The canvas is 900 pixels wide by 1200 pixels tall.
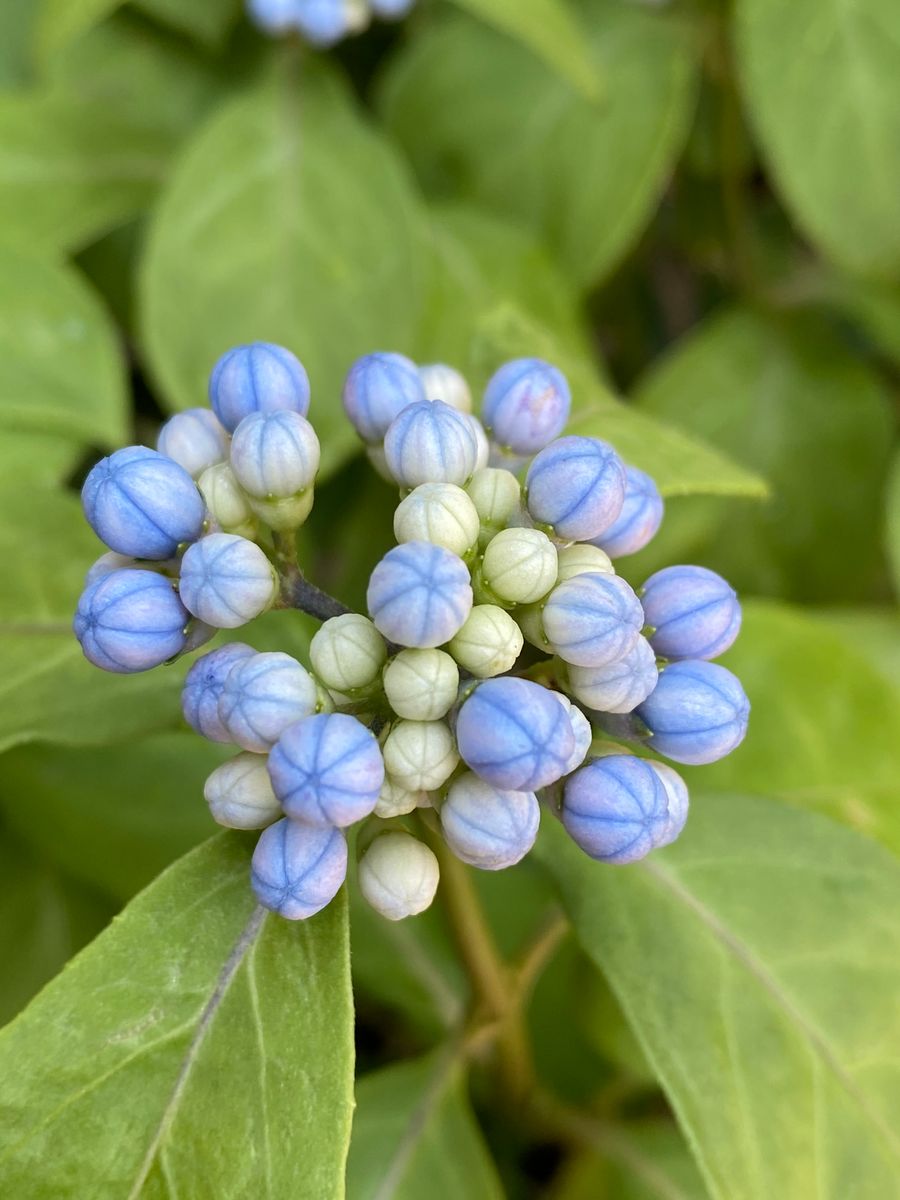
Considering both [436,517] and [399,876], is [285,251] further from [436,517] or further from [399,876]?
[399,876]

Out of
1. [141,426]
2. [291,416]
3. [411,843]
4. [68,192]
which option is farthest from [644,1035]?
[68,192]

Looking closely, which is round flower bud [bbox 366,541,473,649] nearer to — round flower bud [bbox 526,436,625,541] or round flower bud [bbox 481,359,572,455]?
round flower bud [bbox 526,436,625,541]

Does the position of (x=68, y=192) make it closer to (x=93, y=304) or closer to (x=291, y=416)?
(x=93, y=304)

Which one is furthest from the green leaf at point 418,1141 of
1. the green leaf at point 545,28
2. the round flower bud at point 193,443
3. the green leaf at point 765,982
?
the green leaf at point 545,28

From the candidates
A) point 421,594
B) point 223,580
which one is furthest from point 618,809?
point 223,580

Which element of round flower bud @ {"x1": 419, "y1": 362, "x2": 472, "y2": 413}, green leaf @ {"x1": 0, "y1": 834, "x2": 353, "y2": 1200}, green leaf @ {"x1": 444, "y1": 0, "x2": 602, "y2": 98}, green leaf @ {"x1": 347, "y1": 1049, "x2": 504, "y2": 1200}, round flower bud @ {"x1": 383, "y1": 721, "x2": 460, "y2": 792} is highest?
green leaf @ {"x1": 444, "y1": 0, "x2": 602, "y2": 98}

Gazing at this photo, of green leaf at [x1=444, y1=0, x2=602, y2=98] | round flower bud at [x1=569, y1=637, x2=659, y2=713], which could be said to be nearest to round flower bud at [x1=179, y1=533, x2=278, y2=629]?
round flower bud at [x1=569, y1=637, x2=659, y2=713]

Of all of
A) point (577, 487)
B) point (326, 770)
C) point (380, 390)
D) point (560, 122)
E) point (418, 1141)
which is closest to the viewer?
point (326, 770)
